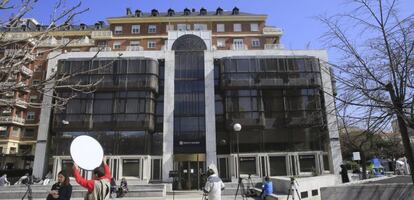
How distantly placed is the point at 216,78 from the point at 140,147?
1103cm

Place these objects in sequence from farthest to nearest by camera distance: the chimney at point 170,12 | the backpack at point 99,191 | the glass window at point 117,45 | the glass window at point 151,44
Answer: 1. the chimney at point 170,12
2. the glass window at point 151,44
3. the glass window at point 117,45
4. the backpack at point 99,191

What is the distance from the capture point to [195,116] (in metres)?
35.2

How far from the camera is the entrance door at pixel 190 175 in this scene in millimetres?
32969

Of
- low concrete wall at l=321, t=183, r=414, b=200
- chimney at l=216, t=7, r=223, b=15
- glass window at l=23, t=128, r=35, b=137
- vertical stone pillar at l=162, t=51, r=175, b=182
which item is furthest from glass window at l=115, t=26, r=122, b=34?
low concrete wall at l=321, t=183, r=414, b=200

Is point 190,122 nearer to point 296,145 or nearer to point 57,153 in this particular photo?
point 296,145

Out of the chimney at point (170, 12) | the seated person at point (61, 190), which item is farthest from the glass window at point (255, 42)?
the seated person at point (61, 190)

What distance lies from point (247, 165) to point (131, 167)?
37.6 feet

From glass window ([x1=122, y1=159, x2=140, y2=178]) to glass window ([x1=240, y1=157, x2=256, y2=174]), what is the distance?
10.3 m

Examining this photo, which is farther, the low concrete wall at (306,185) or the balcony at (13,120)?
the balcony at (13,120)

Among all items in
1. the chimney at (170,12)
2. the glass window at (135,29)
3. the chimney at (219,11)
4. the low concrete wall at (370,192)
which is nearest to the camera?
the low concrete wall at (370,192)

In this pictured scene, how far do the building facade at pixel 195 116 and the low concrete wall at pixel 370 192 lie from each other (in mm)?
19848

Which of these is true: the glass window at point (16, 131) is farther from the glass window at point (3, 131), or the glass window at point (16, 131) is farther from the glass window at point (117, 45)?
the glass window at point (117, 45)

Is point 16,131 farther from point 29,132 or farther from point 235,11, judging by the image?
point 235,11

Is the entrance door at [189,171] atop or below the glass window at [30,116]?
below
